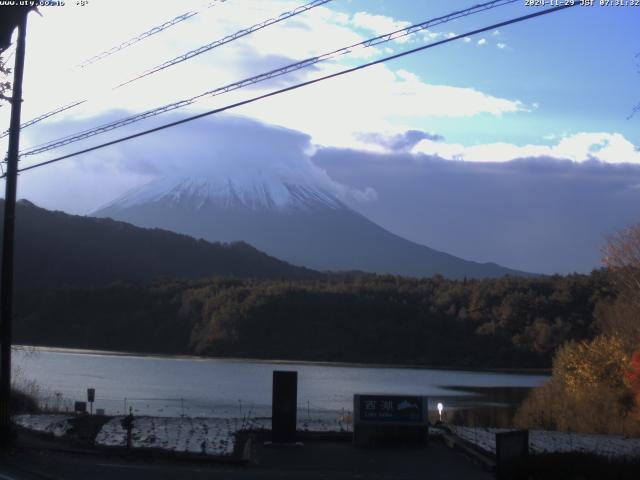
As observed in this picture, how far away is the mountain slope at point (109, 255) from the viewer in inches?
3814

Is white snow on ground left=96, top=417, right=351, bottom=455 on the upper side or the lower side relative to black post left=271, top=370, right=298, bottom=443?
lower

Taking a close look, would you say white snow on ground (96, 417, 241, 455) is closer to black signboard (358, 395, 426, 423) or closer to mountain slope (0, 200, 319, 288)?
black signboard (358, 395, 426, 423)

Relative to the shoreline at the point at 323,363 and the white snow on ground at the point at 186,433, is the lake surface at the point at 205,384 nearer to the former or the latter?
the shoreline at the point at 323,363

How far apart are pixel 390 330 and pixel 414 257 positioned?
114 m

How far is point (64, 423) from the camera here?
72.1 ft

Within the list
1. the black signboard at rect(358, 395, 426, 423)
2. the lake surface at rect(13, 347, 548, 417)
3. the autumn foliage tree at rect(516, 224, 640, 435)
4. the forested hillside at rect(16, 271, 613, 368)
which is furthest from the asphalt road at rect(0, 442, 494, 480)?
the forested hillside at rect(16, 271, 613, 368)

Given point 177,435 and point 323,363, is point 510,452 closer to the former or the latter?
point 177,435

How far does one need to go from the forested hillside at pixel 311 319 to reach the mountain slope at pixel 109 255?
7.90 m

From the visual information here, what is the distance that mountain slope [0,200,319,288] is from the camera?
9688cm

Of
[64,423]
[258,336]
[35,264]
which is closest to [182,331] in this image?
[258,336]

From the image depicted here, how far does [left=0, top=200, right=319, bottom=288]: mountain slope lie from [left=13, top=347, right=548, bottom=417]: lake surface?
94.5 feet

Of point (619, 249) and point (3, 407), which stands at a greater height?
point (619, 249)

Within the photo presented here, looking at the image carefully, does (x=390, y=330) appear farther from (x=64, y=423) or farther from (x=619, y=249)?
(x=64, y=423)

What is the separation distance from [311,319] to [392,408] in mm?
68200
